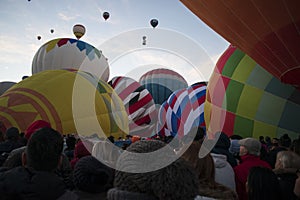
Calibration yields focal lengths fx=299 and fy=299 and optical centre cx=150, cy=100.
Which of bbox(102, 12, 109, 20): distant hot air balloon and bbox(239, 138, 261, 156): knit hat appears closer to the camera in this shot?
bbox(239, 138, 261, 156): knit hat

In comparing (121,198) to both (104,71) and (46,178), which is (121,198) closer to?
(46,178)

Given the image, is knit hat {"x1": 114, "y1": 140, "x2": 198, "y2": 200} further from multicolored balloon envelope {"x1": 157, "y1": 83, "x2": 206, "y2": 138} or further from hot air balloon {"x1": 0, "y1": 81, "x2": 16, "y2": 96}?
hot air balloon {"x1": 0, "y1": 81, "x2": 16, "y2": 96}

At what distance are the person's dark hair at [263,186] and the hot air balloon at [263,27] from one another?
3.20m

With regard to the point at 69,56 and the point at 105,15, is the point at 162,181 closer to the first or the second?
the point at 69,56

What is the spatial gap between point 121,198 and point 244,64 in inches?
290

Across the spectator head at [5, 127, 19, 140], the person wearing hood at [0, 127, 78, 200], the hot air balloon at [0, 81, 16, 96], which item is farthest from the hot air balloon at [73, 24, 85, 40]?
the person wearing hood at [0, 127, 78, 200]

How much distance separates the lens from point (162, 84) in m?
19.1

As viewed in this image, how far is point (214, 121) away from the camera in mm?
8570

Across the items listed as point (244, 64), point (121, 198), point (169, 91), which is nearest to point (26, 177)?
point (121, 198)

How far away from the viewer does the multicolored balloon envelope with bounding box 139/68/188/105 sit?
1909 centimetres

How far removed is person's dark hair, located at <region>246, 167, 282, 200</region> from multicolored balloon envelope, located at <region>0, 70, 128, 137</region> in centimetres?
679

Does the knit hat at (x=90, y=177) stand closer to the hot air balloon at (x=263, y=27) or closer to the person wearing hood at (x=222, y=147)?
the person wearing hood at (x=222, y=147)

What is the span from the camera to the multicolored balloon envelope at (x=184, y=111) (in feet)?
40.6

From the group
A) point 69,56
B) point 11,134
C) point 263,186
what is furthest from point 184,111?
point 263,186
